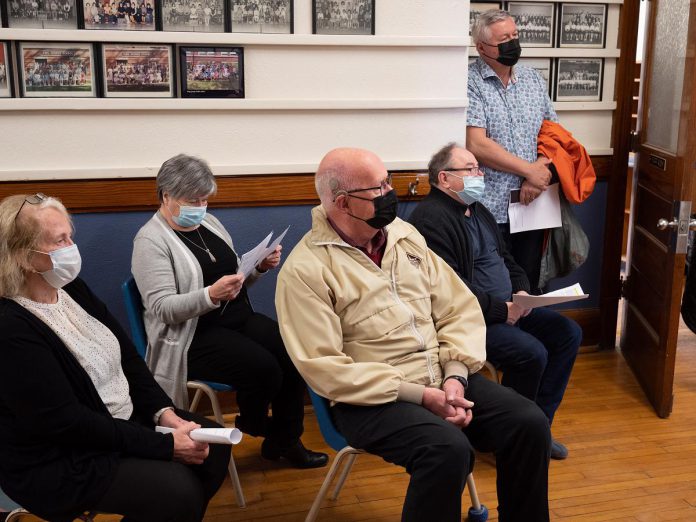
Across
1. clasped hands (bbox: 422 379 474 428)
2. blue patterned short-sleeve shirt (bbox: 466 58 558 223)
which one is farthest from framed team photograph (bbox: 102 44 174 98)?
clasped hands (bbox: 422 379 474 428)

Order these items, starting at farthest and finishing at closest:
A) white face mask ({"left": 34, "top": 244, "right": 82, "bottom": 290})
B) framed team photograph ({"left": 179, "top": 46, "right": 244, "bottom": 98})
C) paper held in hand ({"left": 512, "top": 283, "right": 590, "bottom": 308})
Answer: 1. framed team photograph ({"left": 179, "top": 46, "right": 244, "bottom": 98})
2. paper held in hand ({"left": 512, "top": 283, "right": 590, "bottom": 308})
3. white face mask ({"left": 34, "top": 244, "right": 82, "bottom": 290})

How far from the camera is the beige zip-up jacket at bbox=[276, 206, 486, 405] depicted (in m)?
2.28

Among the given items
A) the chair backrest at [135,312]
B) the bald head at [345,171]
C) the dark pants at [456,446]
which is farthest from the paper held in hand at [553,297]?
the chair backrest at [135,312]

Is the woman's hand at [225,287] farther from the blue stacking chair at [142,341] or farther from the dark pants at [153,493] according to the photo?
the dark pants at [153,493]

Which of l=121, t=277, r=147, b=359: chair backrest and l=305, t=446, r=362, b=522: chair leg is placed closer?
l=305, t=446, r=362, b=522: chair leg

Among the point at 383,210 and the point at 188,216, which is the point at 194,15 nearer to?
the point at 188,216

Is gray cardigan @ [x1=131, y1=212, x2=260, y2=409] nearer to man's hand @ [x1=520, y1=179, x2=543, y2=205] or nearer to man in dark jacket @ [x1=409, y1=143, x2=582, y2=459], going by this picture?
man in dark jacket @ [x1=409, y1=143, x2=582, y2=459]

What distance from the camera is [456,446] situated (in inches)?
84.7

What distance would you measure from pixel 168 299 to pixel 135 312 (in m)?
0.16

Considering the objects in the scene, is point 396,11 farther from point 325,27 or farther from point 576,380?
point 576,380

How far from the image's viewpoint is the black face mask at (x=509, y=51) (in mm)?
3516

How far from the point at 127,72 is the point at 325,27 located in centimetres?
82

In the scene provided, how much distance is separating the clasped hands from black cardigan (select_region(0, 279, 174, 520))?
815 millimetres

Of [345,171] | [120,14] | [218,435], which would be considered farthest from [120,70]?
[218,435]
